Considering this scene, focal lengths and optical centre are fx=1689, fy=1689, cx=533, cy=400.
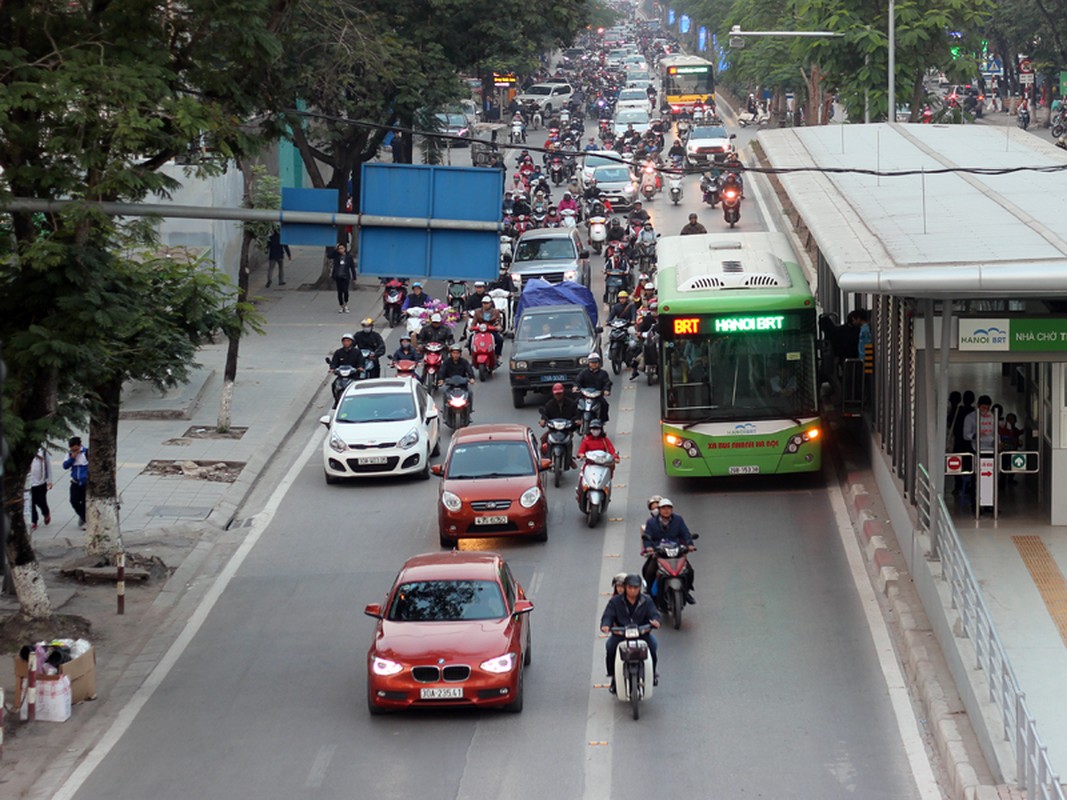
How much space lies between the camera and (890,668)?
16.3 meters

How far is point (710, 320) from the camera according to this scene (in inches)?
898

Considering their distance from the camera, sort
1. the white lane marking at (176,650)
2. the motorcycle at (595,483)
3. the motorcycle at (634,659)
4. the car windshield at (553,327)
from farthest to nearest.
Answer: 1. the car windshield at (553,327)
2. the motorcycle at (595,483)
3. the motorcycle at (634,659)
4. the white lane marking at (176,650)

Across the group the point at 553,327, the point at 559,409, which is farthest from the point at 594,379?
the point at 553,327

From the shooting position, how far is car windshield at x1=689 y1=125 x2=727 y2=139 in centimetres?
6675

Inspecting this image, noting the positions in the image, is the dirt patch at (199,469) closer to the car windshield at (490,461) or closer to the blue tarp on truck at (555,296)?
the car windshield at (490,461)

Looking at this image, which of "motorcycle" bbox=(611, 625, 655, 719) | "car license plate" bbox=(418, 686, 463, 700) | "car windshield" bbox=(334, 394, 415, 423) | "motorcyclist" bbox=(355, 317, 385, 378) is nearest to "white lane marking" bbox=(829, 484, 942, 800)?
"motorcycle" bbox=(611, 625, 655, 719)

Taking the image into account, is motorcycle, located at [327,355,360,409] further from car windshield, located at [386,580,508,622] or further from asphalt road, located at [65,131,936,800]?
car windshield, located at [386,580,508,622]

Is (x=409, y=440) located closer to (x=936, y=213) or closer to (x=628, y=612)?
(x=936, y=213)

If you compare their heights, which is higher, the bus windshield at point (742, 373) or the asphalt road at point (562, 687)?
the bus windshield at point (742, 373)

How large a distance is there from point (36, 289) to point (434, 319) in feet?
51.4

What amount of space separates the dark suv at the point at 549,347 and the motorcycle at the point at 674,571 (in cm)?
1254

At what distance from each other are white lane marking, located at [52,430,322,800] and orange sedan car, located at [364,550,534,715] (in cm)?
241

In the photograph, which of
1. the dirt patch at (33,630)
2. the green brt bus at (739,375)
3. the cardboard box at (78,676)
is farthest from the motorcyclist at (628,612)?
the green brt bus at (739,375)

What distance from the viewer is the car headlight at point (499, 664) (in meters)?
15.0
